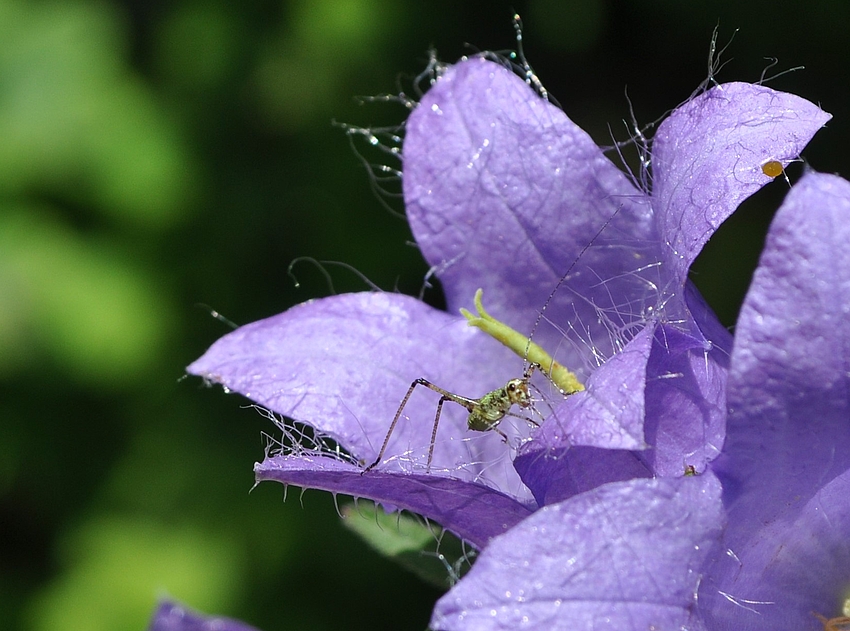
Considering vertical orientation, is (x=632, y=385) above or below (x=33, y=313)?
above

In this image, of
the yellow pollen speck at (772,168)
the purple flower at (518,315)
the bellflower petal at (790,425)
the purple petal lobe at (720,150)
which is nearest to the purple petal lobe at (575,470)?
the purple flower at (518,315)

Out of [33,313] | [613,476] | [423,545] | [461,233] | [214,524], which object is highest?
[461,233]

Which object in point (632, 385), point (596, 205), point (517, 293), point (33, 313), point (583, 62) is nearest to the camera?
point (632, 385)

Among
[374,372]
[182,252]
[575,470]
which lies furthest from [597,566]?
[182,252]

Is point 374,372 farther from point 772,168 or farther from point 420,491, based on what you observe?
point 772,168

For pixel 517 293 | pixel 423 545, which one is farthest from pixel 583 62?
pixel 423 545

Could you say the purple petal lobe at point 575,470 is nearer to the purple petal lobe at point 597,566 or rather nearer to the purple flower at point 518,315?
the purple flower at point 518,315

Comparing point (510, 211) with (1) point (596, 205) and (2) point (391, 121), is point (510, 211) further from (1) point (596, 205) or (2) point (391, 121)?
(2) point (391, 121)
